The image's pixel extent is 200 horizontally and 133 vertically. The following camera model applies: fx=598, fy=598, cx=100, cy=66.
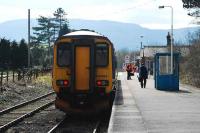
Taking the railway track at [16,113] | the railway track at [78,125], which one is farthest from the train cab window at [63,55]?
the railway track at [16,113]

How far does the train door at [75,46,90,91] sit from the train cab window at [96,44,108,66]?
0.35 metres

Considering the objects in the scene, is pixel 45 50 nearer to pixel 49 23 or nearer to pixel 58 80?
pixel 49 23

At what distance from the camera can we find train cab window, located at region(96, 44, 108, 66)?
67.0ft

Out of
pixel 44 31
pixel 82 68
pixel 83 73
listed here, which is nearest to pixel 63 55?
pixel 82 68

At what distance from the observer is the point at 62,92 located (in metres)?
20.3

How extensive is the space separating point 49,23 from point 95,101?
384ft

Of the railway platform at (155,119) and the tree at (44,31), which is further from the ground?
the tree at (44,31)

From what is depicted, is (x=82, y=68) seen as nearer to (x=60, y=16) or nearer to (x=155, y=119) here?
(x=155, y=119)

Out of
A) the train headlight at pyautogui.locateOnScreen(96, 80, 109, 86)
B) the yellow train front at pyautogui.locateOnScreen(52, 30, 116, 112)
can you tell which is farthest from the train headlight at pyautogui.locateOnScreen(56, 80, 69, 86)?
the train headlight at pyautogui.locateOnScreen(96, 80, 109, 86)

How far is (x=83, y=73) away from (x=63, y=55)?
1024mm

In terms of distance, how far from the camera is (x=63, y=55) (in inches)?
812

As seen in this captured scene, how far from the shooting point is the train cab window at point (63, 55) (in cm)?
2050

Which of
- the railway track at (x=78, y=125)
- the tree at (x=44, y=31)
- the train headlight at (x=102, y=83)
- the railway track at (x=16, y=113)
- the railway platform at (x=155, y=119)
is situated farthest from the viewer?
the tree at (x=44, y=31)

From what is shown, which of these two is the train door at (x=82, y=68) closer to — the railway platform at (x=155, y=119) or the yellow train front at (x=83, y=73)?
the yellow train front at (x=83, y=73)
